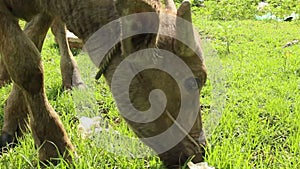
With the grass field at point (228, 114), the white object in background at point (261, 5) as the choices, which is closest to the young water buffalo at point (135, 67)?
the grass field at point (228, 114)

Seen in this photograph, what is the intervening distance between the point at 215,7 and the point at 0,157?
9884mm

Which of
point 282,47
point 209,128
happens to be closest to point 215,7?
point 282,47

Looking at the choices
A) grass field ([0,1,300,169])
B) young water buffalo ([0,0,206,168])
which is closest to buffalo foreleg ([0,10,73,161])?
young water buffalo ([0,0,206,168])

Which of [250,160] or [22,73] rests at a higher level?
[22,73]

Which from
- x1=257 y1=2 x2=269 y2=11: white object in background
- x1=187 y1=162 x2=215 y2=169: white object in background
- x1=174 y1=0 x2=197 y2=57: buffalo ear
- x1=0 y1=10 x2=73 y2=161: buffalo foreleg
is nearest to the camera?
x1=174 y1=0 x2=197 y2=57: buffalo ear

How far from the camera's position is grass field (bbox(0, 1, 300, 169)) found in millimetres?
3289

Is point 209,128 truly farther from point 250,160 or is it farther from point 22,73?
point 22,73

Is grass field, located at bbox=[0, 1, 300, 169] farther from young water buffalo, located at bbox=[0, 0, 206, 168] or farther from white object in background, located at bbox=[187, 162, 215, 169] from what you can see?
young water buffalo, located at bbox=[0, 0, 206, 168]

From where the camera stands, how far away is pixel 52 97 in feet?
16.1

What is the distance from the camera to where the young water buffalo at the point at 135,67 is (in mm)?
2625

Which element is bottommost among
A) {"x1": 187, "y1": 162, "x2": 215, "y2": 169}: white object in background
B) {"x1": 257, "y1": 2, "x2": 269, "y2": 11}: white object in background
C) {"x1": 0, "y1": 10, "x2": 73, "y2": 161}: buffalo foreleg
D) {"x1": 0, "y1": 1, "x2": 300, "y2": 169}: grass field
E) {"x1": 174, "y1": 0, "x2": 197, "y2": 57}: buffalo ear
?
{"x1": 257, "y1": 2, "x2": 269, "y2": 11}: white object in background

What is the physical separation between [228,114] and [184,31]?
171cm

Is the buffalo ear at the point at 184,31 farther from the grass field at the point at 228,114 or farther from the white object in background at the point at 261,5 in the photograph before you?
the white object in background at the point at 261,5

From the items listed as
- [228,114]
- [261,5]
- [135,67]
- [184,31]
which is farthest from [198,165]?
[261,5]
